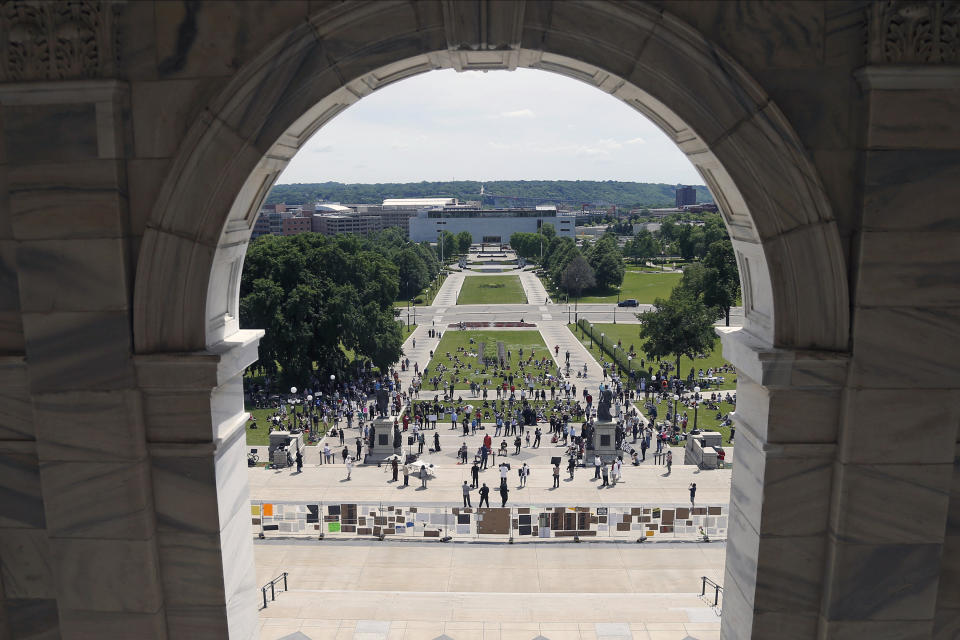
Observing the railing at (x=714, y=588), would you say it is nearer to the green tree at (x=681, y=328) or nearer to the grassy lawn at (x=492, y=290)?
the green tree at (x=681, y=328)

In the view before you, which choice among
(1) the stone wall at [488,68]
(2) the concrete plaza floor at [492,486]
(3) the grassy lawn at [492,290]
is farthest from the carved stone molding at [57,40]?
(3) the grassy lawn at [492,290]

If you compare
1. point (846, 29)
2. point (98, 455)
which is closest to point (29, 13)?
point (98, 455)

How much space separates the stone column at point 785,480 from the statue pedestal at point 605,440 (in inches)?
972

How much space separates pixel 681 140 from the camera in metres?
7.91

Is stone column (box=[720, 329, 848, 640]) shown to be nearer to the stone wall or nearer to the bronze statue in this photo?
the stone wall

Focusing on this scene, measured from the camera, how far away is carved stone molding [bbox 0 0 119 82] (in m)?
6.95

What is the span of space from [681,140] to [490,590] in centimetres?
1357

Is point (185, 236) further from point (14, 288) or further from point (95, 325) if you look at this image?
point (14, 288)

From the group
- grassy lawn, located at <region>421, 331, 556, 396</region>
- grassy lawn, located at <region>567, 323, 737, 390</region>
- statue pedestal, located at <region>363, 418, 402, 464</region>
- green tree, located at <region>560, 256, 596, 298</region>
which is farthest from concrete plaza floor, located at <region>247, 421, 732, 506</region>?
green tree, located at <region>560, 256, 596, 298</region>

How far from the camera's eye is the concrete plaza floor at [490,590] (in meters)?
14.6

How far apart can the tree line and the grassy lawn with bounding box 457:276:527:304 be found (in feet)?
141

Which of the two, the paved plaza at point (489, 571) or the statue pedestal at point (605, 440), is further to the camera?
the statue pedestal at point (605, 440)

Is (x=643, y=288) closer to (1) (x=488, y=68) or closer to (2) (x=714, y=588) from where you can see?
(2) (x=714, y=588)

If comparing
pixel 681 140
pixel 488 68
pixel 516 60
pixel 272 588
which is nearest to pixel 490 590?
pixel 272 588
